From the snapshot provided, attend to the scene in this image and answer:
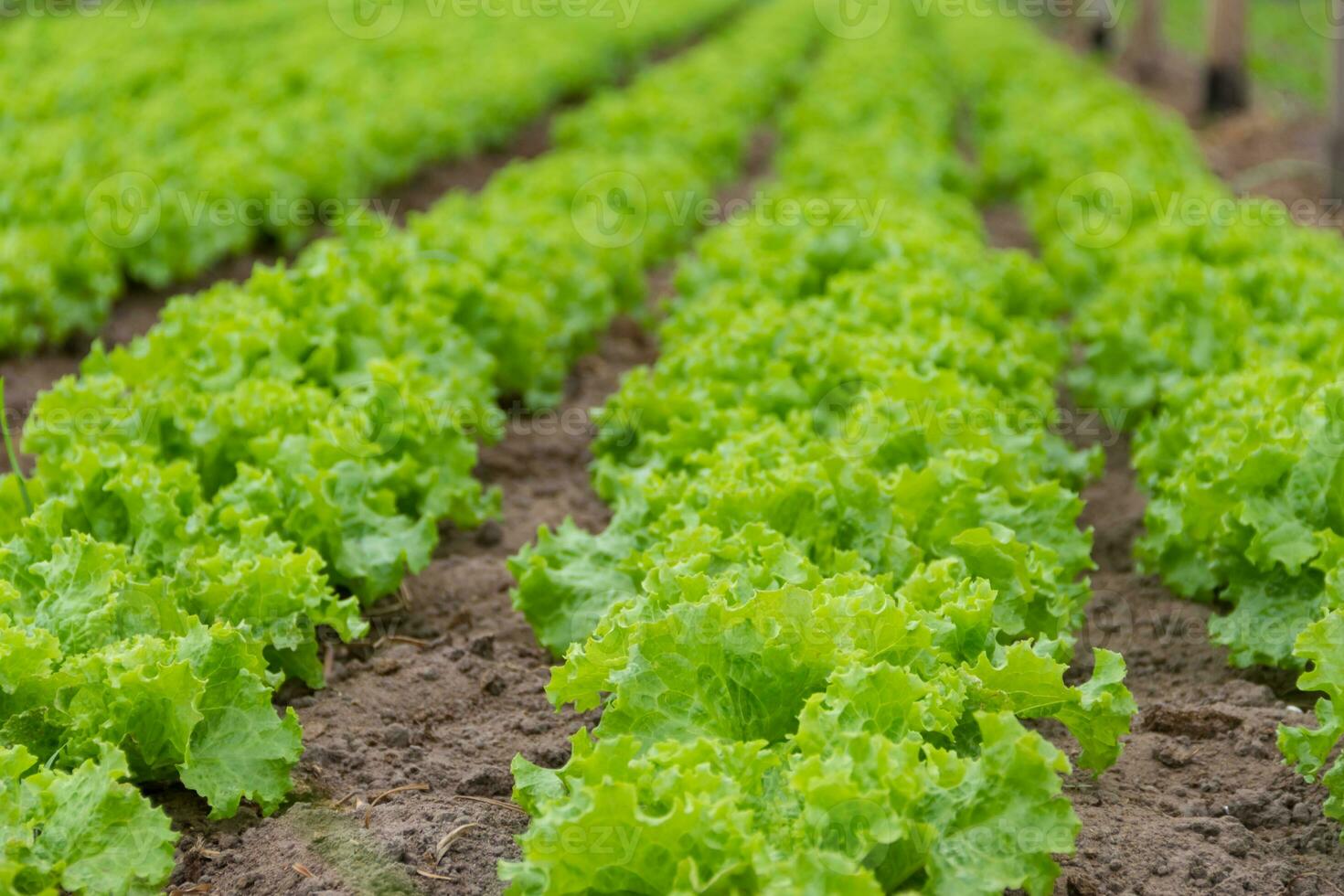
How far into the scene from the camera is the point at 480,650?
570 centimetres

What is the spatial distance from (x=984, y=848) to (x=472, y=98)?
50.2 feet

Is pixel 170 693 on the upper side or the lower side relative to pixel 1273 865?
upper

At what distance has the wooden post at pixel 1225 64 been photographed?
65.3 feet

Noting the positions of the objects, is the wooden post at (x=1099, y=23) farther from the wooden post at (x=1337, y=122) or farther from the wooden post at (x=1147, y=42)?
the wooden post at (x=1337, y=122)

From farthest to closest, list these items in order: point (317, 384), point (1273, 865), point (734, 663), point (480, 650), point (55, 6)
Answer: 1. point (55, 6)
2. point (317, 384)
3. point (480, 650)
4. point (1273, 865)
5. point (734, 663)

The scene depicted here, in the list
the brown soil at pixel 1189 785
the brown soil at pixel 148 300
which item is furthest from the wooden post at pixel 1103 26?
the brown soil at pixel 1189 785

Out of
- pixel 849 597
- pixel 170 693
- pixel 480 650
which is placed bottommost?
pixel 480 650

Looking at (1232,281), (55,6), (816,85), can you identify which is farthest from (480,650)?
(55,6)

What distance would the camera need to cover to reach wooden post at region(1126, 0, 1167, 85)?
2603 centimetres

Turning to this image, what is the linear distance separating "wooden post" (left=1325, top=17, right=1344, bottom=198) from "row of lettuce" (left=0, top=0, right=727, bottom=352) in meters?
9.22

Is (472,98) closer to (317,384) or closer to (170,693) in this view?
(317,384)

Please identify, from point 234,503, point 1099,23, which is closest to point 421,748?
point 234,503

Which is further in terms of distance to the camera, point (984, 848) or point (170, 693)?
point (170, 693)

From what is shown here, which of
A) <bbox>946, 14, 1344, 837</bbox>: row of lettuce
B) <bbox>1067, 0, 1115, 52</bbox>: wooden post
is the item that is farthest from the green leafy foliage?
<bbox>1067, 0, 1115, 52</bbox>: wooden post
